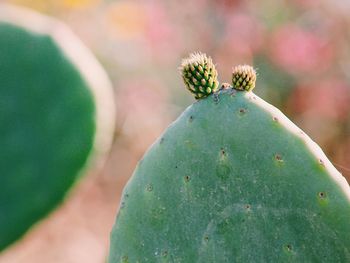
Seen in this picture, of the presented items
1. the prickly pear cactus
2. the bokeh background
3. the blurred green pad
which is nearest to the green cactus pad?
the prickly pear cactus

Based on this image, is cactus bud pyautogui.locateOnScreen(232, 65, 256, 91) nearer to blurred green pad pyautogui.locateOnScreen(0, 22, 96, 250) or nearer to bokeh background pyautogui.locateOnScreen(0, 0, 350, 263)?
blurred green pad pyautogui.locateOnScreen(0, 22, 96, 250)

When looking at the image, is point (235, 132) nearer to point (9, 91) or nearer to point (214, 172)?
point (214, 172)

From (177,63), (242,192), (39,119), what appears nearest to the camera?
(242,192)

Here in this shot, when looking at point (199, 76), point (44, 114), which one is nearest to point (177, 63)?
point (44, 114)

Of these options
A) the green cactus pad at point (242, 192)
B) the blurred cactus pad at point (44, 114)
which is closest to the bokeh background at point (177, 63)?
the blurred cactus pad at point (44, 114)

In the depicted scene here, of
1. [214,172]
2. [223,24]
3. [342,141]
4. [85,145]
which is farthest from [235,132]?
[223,24]

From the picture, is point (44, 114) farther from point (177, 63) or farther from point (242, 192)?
point (177, 63)
